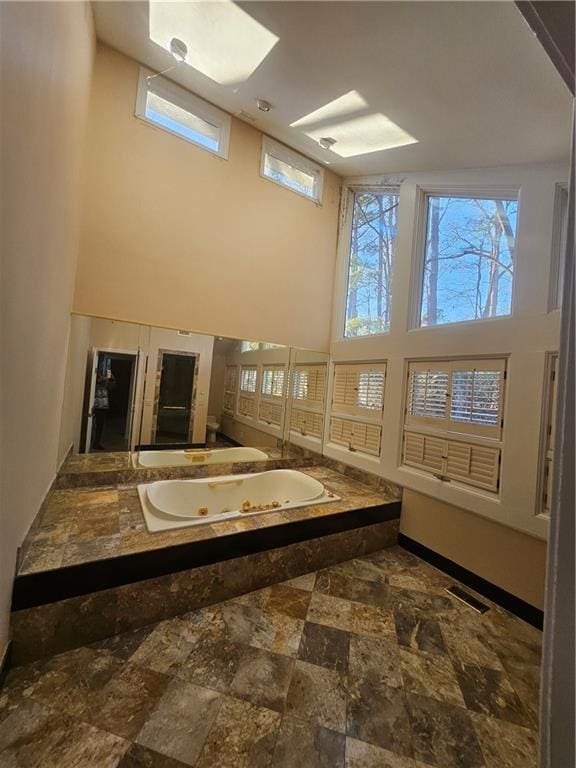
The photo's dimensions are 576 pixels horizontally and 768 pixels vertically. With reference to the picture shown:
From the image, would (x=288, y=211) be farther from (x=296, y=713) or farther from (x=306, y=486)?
(x=296, y=713)

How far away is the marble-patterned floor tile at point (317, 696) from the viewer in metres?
1.28

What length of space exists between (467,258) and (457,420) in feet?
4.31

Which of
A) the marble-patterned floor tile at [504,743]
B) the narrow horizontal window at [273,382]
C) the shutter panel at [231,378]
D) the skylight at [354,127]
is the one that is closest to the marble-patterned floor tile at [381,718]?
the marble-patterned floor tile at [504,743]

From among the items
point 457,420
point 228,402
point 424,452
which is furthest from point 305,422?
point 457,420

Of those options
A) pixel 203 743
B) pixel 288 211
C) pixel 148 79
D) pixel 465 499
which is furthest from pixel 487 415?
pixel 148 79

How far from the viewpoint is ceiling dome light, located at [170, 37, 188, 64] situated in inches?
81.8

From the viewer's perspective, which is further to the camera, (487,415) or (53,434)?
(487,415)

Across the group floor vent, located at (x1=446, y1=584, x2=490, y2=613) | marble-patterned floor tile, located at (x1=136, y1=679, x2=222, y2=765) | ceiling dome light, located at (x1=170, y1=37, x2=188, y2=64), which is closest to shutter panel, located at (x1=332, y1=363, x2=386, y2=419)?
floor vent, located at (x1=446, y1=584, x2=490, y2=613)

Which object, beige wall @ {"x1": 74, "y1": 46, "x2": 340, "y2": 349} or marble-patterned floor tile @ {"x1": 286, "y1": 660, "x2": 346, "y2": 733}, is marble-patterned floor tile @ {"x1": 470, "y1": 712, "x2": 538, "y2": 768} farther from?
beige wall @ {"x1": 74, "y1": 46, "x2": 340, "y2": 349}

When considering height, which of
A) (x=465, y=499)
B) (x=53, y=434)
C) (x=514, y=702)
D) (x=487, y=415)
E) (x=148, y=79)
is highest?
(x=148, y=79)

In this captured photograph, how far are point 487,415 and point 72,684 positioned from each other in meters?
2.73

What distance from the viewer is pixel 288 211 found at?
10.5 ft

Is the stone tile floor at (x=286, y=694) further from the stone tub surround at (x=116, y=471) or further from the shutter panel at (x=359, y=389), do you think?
the shutter panel at (x=359, y=389)

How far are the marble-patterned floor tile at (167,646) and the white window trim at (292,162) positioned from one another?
362 cm
